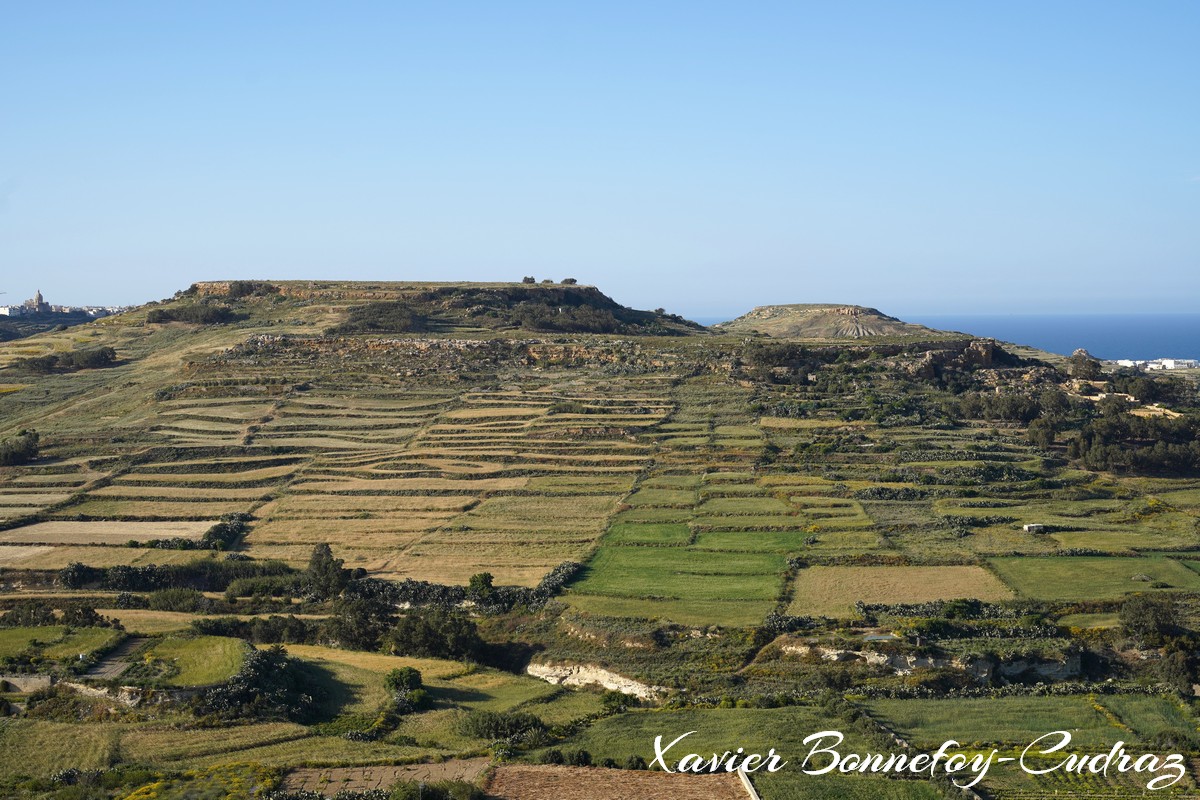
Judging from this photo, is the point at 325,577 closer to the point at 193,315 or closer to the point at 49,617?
the point at 49,617

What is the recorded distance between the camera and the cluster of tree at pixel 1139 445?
65.4 meters

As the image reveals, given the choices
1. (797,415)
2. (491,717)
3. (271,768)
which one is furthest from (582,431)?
(271,768)

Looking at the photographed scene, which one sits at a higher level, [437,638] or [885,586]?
[885,586]

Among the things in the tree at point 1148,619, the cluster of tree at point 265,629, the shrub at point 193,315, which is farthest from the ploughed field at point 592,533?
the shrub at point 193,315

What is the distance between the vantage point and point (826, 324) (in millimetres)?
118250

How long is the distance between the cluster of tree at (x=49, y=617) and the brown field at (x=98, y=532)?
933 cm

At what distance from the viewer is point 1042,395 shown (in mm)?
78000

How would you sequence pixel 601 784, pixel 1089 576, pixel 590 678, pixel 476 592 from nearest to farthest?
pixel 601 784 < pixel 590 678 < pixel 1089 576 < pixel 476 592

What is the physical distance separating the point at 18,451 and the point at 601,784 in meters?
52.9

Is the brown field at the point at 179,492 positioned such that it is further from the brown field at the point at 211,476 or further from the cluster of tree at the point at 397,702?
the cluster of tree at the point at 397,702

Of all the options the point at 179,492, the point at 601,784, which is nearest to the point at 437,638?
the point at 601,784

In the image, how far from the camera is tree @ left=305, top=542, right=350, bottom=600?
51500mm

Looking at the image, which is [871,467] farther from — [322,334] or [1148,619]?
[322,334]

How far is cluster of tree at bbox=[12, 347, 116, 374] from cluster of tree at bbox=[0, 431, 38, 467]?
2300cm
